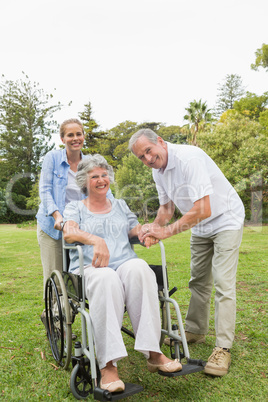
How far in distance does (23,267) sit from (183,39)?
732 cm

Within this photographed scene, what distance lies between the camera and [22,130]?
25156mm

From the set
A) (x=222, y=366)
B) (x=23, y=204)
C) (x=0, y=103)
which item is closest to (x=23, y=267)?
(x=222, y=366)

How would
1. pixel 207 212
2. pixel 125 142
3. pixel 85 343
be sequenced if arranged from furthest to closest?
pixel 125 142, pixel 207 212, pixel 85 343

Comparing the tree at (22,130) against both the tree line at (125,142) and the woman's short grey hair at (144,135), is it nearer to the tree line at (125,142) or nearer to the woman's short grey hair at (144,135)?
the tree line at (125,142)

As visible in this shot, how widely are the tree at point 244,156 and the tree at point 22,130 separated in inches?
463

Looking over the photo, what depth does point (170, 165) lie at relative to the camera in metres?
2.56

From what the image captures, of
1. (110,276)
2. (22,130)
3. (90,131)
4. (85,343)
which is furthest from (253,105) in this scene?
(85,343)

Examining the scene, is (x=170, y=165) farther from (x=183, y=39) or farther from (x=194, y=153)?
(x=183, y=39)

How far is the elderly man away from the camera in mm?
2365

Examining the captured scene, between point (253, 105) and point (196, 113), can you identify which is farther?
point (196, 113)

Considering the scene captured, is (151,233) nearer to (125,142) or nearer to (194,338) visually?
(194,338)

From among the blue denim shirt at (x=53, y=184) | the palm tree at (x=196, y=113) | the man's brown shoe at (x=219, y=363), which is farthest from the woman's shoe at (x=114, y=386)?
the palm tree at (x=196, y=113)

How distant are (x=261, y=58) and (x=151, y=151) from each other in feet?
70.8

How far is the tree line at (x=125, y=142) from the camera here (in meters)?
16.9
